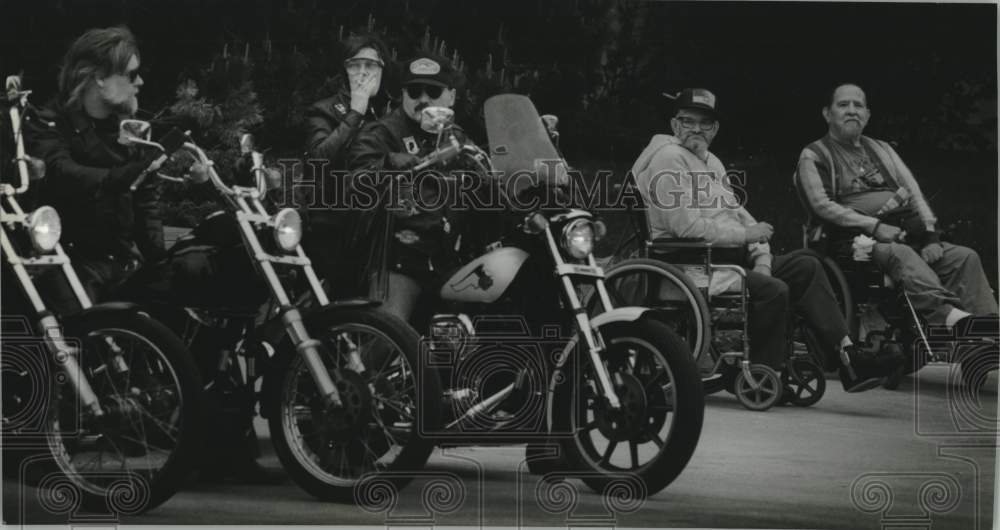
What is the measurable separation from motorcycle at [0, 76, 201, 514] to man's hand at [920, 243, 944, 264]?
3481mm

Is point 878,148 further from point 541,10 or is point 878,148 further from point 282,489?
point 282,489

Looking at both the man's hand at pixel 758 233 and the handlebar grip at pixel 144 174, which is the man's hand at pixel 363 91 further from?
the man's hand at pixel 758 233

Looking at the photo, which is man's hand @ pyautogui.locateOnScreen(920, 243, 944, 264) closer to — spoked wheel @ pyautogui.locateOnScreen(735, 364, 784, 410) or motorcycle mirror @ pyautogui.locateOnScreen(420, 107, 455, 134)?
spoked wheel @ pyautogui.locateOnScreen(735, 364, 784, 410)

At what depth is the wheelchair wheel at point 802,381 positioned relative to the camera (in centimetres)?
661

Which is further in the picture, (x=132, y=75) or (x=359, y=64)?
(x=359, y=64)

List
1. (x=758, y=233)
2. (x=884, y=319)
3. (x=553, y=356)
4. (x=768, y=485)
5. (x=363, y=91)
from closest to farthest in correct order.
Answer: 1. (x=553, y=356)
2. (x=768, y=485)
3. (x=363, y=91)
4. (x=758, y=233)
5. (x=884, y=319)

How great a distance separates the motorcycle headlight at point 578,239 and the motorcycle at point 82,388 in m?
1.45

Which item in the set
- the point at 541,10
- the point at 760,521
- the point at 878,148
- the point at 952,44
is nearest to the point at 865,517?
the point at 760,521

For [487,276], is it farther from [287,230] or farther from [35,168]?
[35,168]

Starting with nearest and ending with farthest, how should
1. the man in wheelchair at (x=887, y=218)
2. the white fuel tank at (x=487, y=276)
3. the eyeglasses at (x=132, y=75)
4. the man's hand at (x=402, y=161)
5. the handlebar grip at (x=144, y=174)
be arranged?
the white fuel tank at (x=487, y=276) < the handlebar grip at (x=144, y=174) < the man's hand at (x=402, y=161) < the eyeglasses at (x=132, y=75) < the man in wheelchair at (x=887, y=218)

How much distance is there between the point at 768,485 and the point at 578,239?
159 centimetres

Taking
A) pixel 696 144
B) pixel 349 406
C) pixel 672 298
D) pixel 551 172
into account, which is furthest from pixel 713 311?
pixel 349 406

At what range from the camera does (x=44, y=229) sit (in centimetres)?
550

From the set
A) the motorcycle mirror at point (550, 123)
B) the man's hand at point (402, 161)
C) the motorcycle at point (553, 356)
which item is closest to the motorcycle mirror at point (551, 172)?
the motorcycle at point (553, 356)
